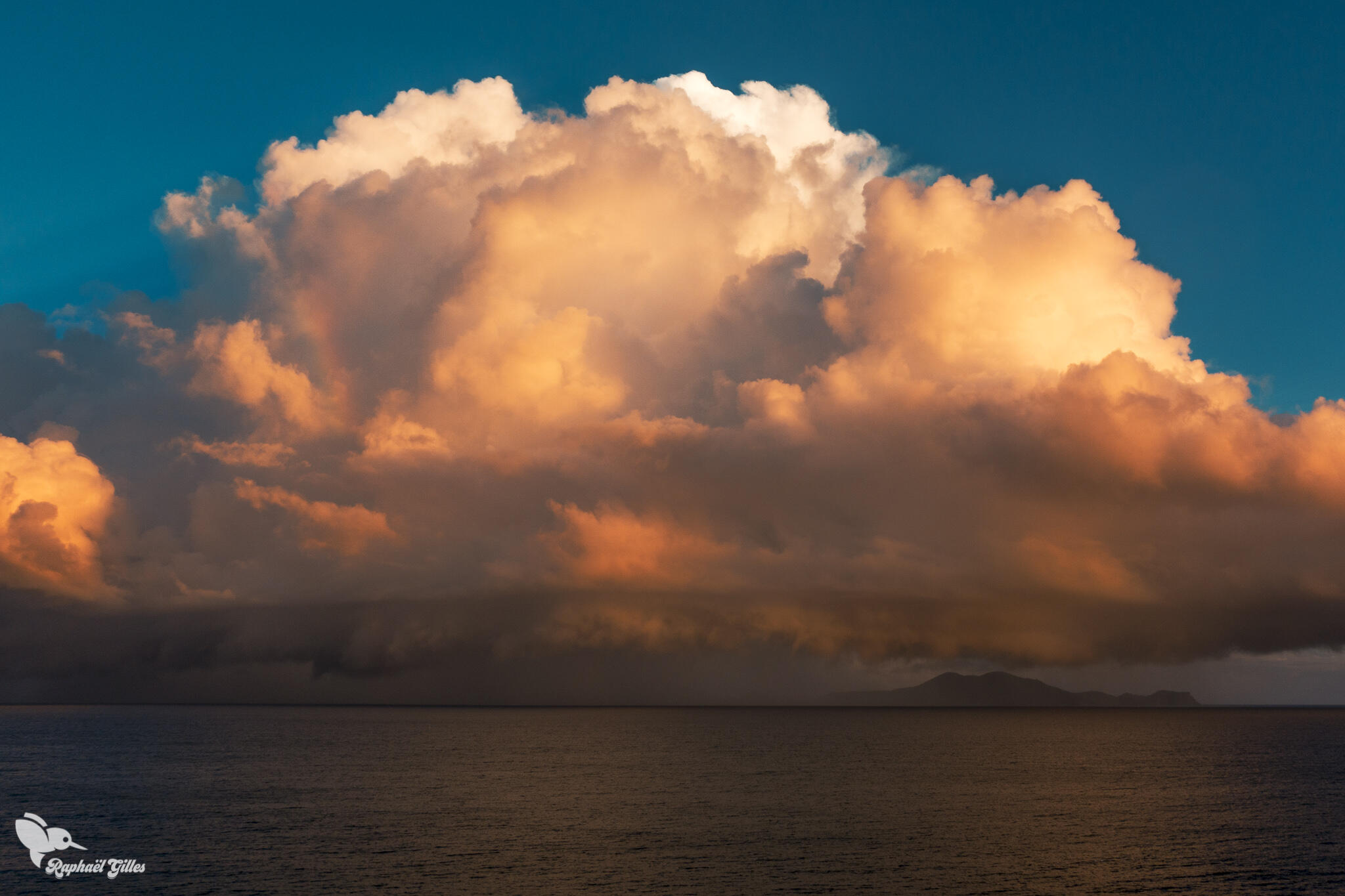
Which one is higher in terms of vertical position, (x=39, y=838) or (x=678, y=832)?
(x=39, y=838)

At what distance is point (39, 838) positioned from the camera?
103 metres

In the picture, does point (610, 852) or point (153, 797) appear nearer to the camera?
point (610, 852)

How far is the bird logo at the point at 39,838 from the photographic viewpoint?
312ft

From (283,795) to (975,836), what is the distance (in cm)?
9622

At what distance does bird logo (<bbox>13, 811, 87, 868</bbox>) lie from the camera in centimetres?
9519

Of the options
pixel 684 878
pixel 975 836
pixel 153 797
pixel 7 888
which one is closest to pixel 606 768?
pixel 153 797

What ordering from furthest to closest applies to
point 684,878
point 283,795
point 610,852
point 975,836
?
point 283,795 < point 975,836 < point 610,852 < point 684,878

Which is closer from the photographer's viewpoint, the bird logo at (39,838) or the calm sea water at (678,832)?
the calm sea water at (678,832)

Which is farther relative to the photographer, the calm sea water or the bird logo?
the bird logo

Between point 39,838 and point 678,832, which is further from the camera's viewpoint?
point 678,832

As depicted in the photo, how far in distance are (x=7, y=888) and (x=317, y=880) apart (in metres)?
24.6

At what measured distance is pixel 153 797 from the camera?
13738cm

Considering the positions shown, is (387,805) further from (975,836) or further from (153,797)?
(975,836)

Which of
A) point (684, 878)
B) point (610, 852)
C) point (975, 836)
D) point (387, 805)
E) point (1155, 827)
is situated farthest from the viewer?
point (387, 805)
